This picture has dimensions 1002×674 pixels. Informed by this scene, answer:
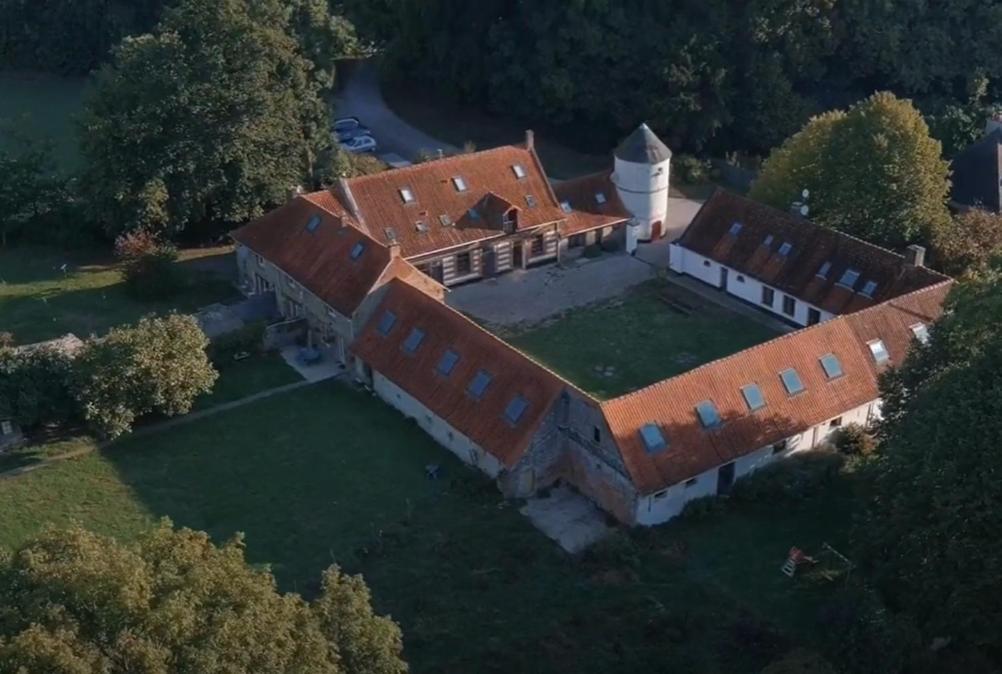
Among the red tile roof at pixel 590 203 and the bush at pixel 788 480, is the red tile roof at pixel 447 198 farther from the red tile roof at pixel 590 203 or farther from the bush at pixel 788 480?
the bush at pixel 788 480

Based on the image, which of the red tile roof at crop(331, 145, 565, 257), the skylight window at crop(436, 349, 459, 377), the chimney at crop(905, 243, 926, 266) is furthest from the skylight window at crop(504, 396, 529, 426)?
the chimney at crop(905, 243, 926, 266)

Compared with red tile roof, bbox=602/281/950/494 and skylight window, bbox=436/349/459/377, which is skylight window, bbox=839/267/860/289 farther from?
skylight window, bbox=436/349/459/377

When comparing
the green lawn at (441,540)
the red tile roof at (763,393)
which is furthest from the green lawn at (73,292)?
the red tile roof at (763,393)

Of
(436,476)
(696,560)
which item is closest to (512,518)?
(436,476)

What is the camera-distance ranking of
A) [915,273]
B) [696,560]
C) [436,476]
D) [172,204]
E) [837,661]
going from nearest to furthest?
[837,661] → [696,560] → [436,476] → [915,273] → [172,204]

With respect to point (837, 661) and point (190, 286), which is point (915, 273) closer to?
point (837, 661)

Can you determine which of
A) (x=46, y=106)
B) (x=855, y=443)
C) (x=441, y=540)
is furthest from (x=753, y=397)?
(x=46, y=106)
